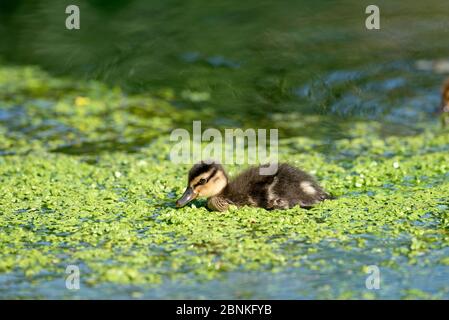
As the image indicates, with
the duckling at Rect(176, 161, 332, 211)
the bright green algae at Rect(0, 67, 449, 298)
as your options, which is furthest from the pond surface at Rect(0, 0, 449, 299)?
the duckling at Rect(176, 161, 332, 211)

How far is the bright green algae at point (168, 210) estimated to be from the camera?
200 inches

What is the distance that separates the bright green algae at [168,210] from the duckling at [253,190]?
10 centimetres

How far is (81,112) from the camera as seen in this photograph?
959 centimetres

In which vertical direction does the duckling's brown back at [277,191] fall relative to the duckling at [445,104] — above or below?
below

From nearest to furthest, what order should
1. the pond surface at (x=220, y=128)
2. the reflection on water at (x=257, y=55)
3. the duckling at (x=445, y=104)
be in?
the pond surface at (x=220, y=128), the duckling at (x=445, y=104), the reflection on water at (x=257, y=55)

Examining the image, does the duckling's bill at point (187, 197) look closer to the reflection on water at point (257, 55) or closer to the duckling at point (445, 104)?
the reflection on water at point (257, 55)

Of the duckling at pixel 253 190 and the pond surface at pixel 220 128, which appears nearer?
the pond surface at pixel 220 128

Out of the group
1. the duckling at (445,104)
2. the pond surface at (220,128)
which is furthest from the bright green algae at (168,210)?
the duckling at (445,104)

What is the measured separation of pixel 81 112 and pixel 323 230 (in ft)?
15.0

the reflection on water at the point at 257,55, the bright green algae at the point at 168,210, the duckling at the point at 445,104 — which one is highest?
the reflection on water at the point at 257,55

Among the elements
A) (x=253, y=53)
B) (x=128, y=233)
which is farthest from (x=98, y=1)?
(x=128, y=233)

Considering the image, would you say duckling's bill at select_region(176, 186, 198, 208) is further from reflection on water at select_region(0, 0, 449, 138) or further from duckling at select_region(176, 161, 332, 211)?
reflection on water at select_region(0, 0, 449, 138)

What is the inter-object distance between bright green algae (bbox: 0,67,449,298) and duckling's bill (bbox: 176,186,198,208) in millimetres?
70
